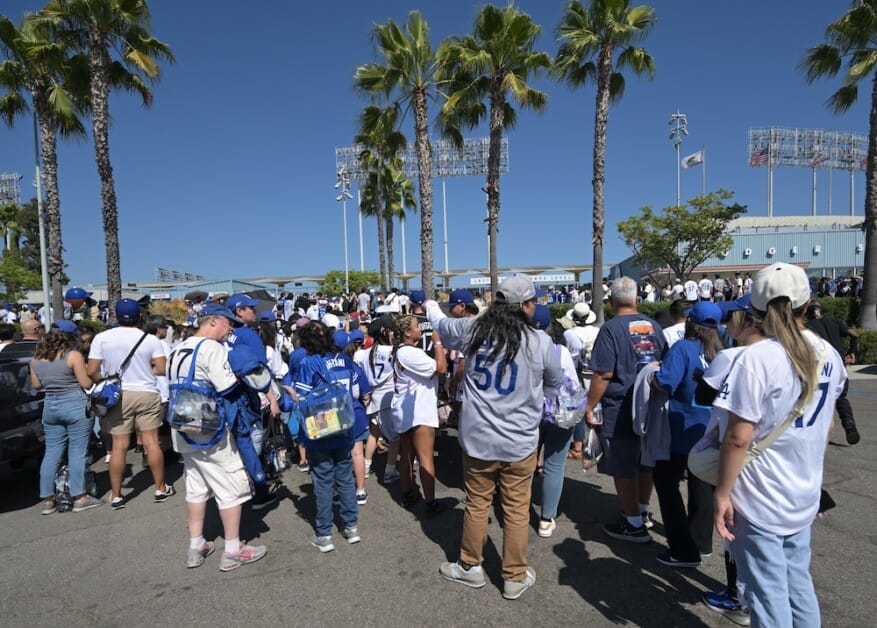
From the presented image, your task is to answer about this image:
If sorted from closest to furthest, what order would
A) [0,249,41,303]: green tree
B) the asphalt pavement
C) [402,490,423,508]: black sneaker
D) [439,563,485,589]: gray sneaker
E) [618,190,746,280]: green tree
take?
the asphalt pavement, [439,563,485,589]: gray sneaker, [402,490,423,508]: black sneaker, [618,190,746,280]: green tree, [0,249,41,303]: green tree

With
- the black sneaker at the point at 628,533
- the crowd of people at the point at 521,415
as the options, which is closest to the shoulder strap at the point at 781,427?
the crowd of people at the point at 521,415

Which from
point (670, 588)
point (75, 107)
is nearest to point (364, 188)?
point (75, 107)

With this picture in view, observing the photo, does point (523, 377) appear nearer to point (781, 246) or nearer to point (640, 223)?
point (640, 223)

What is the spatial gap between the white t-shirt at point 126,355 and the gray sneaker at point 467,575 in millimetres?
3391

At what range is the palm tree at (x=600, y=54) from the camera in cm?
1423

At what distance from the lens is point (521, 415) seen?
2.92 meters

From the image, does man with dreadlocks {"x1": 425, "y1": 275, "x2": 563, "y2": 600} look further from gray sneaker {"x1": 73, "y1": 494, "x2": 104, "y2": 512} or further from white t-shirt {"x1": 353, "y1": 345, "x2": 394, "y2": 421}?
gray sneaker {"x1": 73, "y1": 494, "x2": 104, "y2": 512}

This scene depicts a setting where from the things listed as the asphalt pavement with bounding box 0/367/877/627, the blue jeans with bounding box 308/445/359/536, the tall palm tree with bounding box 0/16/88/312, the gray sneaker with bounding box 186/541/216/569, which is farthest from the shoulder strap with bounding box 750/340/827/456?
the tall palm tree with bounding box 0/16/88/312

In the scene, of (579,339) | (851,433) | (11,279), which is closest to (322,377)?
(579,339)

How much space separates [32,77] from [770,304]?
18.9 metres

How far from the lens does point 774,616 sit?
189cm

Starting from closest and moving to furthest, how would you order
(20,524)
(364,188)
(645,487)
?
(645,487) < (20,524) < (364,188)

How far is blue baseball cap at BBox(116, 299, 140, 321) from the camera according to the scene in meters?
4.60

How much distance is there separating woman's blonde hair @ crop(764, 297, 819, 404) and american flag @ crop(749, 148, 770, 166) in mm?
72342
